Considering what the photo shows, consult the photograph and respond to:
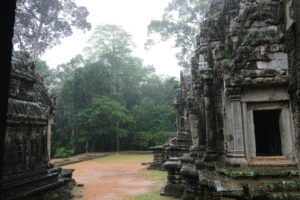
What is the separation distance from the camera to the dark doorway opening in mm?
7079

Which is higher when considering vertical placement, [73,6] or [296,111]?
[73,6]

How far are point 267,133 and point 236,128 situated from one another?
3.47 metres

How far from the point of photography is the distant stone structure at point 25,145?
5.28 m

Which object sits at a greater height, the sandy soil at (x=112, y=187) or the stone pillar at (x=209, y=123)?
the stone pillar at (x=209, y=123)

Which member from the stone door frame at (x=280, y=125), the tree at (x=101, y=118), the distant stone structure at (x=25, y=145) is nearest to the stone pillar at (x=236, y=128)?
the stone door frame at (x=280, y=125)

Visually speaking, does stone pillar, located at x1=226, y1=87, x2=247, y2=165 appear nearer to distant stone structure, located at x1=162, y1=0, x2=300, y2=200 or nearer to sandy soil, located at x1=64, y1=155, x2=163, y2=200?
distant stone structure, located at x1=162, y1=0, x2=300, y2=200

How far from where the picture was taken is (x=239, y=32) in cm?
562

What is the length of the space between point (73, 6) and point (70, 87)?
9.10 metres

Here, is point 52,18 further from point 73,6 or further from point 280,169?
point 280,169

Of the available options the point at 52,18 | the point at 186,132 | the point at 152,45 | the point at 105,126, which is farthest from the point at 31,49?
the point at 186,132

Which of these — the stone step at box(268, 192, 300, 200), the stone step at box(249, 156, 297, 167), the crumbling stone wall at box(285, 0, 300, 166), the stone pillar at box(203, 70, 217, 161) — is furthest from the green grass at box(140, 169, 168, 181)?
the crumbling stone wall at box(285, 0, 300, 166)

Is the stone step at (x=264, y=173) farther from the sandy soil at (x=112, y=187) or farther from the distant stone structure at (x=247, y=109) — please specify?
the sandy soil at (x=112, y=187)

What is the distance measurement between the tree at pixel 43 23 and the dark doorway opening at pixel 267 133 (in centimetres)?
2114

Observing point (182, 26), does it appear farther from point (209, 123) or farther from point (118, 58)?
point (209, 123)
